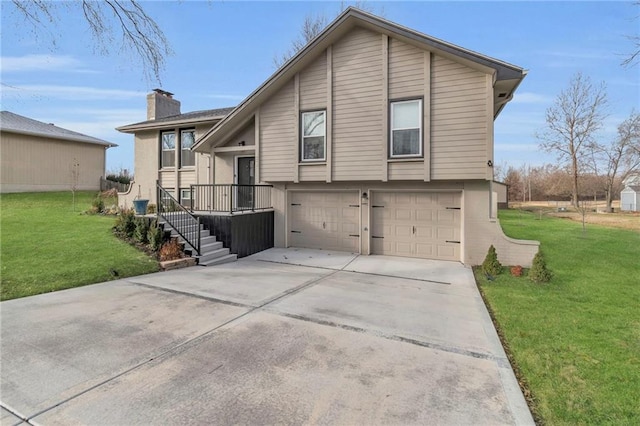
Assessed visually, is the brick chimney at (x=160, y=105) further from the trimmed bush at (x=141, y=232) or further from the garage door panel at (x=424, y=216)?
the garage door panel at (x=424, y=216)

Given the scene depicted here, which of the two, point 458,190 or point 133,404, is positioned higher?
point 458,190

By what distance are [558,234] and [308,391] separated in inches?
609

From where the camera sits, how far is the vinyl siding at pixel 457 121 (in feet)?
27.1

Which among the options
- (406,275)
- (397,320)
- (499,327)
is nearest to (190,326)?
(397,320)

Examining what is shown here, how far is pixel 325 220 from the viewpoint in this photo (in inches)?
433

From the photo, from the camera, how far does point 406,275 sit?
7855 mm

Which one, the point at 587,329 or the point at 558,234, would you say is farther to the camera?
the point at 558,234

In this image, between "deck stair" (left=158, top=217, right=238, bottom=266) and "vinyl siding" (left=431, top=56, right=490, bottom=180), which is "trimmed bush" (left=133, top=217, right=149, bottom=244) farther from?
"vinyl siding" (left=431, top=56, right=490, bottom=180)

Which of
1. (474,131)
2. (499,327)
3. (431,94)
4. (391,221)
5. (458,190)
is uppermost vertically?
(431,94)

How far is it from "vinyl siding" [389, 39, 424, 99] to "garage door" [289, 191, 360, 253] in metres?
3.38

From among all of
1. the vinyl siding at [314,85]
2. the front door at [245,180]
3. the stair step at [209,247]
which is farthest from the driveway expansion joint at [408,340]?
the front door at [245,180]

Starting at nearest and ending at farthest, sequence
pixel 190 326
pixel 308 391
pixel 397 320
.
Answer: pixel 308 391
pixel 190 326
pixel 397 320

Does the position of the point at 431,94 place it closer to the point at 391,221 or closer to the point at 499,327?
the point at 391,221

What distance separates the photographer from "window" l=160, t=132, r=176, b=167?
14.4 m
